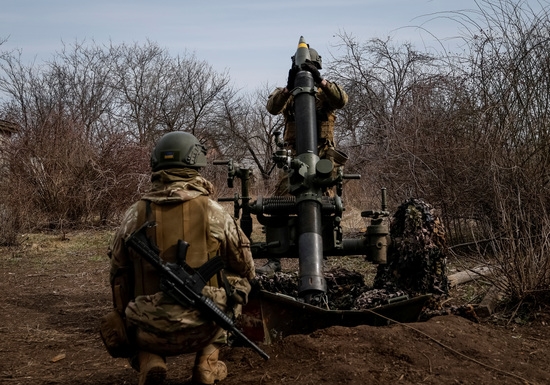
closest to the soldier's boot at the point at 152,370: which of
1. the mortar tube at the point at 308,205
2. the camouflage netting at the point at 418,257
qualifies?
the mortar tube at the point at 308,205

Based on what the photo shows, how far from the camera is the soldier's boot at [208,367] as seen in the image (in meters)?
4.06

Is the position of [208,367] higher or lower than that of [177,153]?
lower

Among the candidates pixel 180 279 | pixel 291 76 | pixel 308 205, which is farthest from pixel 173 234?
pixel 291 76

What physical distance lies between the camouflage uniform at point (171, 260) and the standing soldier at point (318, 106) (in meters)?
2.13

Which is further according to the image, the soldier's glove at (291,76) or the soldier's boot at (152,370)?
the soldier's glove at (291,76)

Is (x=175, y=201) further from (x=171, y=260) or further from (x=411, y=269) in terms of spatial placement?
(x=411, y=269)

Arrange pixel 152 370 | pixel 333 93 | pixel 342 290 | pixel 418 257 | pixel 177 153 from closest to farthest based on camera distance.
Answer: pixel 152 370 < pixel 177 153 < pixel 418 257 < pixel 342 290 < pixel 333 93

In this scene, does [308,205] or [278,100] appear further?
[278,100]

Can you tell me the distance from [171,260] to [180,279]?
176 millimetres

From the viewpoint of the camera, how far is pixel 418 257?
18.5ft

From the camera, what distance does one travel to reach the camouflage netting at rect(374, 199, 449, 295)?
559 cm

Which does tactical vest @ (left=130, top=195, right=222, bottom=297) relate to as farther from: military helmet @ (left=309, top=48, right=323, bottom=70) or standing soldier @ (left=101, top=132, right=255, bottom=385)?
military helmet @ (left=309, top=48, right=323, bottom=70)

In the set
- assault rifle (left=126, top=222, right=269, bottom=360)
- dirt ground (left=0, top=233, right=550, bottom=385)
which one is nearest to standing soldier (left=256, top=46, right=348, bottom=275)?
dirt ground (left=0, top=233, right=550, bottom=385)

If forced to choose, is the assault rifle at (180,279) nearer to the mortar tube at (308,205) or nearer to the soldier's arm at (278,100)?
the mortar tube at (308,205)
